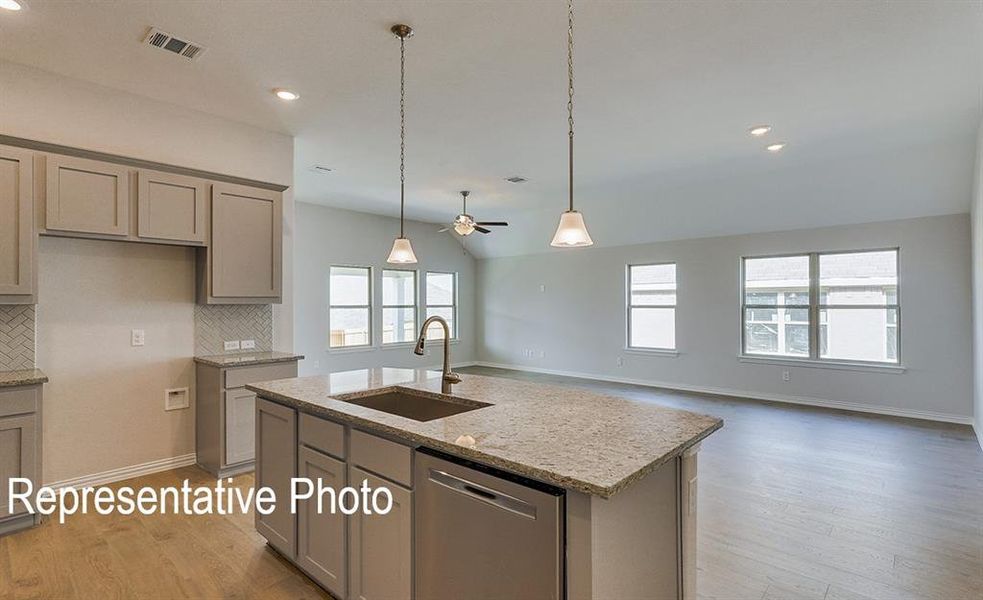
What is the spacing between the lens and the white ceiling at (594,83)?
8.25 feet

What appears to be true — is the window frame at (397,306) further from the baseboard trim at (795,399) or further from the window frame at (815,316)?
the window frame at (815,316)

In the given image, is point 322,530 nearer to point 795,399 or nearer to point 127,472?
point 127,472

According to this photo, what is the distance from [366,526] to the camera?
76.4 inches

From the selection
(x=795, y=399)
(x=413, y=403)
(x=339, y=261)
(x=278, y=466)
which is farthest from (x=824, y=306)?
(x=339, y=261)

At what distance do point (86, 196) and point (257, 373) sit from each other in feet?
5.19

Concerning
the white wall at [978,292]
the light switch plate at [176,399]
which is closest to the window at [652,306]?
the white wall at [978,292]

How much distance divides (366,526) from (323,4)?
2.43 metres

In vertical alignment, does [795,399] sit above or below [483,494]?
below

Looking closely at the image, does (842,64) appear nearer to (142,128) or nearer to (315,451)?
(315,451)

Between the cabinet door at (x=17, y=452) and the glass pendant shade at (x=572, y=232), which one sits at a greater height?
the glass pendant shade at (x=572, y=232)

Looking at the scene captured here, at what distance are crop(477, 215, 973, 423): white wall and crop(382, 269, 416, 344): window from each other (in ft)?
5.68

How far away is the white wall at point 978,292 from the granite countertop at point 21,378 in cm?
699

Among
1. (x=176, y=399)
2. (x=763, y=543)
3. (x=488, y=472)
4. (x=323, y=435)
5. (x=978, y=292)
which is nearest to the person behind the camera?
(x=488, y=472)

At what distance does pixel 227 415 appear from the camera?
356 centimetres
